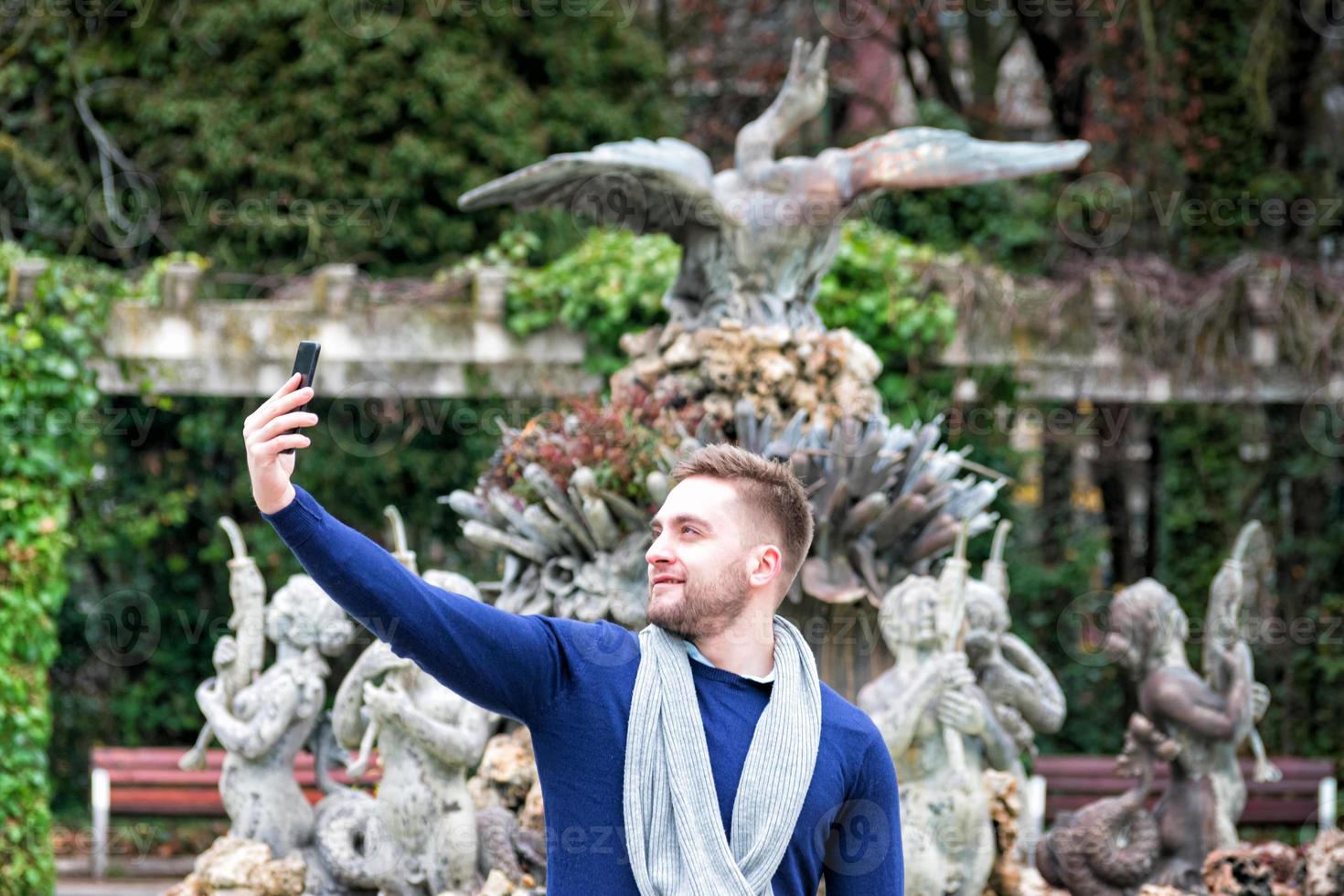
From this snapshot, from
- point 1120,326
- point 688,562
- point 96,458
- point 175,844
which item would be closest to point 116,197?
point 96,458

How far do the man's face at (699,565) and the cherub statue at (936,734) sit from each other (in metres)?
2.47

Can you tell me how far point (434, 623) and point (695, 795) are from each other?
1.48 ft

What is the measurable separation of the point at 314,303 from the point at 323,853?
159 inches

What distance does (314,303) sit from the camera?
8953mm

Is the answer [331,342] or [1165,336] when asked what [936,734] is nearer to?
[331,342]

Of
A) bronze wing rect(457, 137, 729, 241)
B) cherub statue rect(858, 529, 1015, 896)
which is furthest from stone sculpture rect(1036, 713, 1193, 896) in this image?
bronze wing rect(457, 137, 729, 241)

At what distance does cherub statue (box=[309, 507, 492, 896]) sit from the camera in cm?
521

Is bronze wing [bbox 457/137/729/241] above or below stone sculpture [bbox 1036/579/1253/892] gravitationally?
above

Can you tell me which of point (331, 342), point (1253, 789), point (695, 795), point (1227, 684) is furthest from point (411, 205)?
point (695, 795)

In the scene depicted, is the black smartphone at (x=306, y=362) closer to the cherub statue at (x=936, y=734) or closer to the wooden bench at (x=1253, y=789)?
the cherub statue at (x=936, y=734)

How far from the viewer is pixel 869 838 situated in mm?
2709

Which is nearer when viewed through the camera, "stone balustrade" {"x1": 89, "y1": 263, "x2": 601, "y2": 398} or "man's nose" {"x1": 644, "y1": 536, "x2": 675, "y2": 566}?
"man's nose" {"x1": 644, "y1": 536, "x2": 675, "y2": 566}

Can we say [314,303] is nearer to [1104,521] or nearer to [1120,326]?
[1120,326]

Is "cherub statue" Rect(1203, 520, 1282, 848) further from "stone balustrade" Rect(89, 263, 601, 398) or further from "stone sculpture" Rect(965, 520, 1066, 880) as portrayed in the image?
"stone balustrade" Rect(89, 263, 601, 398)
